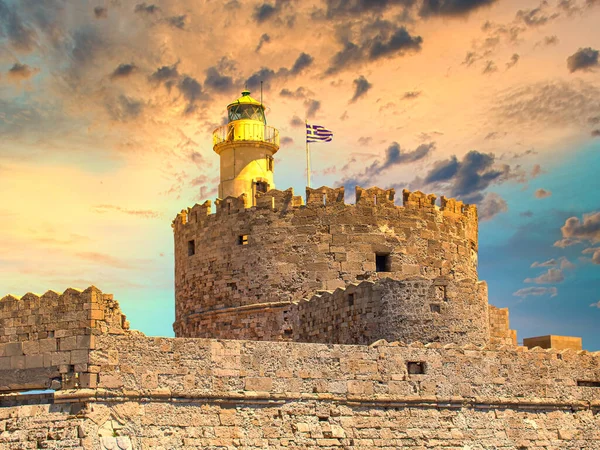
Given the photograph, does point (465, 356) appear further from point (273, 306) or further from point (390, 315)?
point (273, 306)

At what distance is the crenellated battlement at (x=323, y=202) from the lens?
21.5 meters

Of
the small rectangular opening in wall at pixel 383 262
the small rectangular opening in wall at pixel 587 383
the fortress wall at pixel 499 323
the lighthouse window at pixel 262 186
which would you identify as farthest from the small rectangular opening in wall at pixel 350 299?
the lighthouse window at pixel 262 186

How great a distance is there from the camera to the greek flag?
24.8 metres

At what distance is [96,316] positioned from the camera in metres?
14.4

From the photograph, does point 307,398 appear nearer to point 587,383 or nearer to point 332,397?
point 332,397

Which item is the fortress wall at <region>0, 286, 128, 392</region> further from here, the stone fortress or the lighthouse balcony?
the lighthouse balcony

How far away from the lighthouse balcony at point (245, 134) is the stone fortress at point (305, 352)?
1159 mm

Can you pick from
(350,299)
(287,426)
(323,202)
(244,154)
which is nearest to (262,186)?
(244,154)

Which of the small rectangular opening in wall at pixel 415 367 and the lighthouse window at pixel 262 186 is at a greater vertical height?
the lighthouse window at pixel 262 186

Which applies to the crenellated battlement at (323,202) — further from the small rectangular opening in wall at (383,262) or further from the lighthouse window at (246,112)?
the lighthouse window at (246,112)

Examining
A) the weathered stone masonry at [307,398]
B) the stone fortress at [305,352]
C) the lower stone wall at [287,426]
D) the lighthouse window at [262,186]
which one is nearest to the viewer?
the lower stone wall at [287,426]

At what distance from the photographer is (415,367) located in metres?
16.6

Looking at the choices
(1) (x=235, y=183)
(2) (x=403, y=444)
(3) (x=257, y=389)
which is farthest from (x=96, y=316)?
(1) (x=235, y=183)

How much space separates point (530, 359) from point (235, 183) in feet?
31.2
